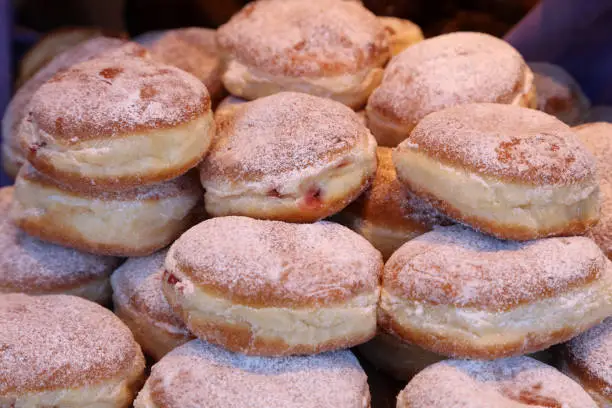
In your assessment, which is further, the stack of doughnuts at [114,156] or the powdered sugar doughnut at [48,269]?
the powdered sugar doughnut at [48,269]

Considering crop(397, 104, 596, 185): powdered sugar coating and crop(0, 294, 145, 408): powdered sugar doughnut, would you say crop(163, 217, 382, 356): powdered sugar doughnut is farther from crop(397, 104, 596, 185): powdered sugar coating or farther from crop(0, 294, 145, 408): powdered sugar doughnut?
crop(397, 104, 596, 185): powdered sugar coating

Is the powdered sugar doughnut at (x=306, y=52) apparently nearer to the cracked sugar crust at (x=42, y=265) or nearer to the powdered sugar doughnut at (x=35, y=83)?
the powdered sugar doughnut at (x=35, y=83)

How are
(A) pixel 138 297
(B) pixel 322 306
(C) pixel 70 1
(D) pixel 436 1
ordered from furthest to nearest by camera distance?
(C) pixel 70 1 < (D) pixel 436 1 < (A) pixel 138 297 < (B) pixel 322 306

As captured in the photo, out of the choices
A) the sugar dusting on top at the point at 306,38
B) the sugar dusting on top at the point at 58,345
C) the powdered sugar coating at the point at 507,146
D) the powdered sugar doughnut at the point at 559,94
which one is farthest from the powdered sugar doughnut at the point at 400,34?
the sugar dusting on top at the point at 58,345

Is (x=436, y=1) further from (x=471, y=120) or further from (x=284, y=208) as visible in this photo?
(x=284, y=208)

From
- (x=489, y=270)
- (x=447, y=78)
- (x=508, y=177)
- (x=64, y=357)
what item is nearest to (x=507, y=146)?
(x=508, y=177)

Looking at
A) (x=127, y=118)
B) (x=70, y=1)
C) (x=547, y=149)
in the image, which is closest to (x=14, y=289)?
(x=127, y=118)
